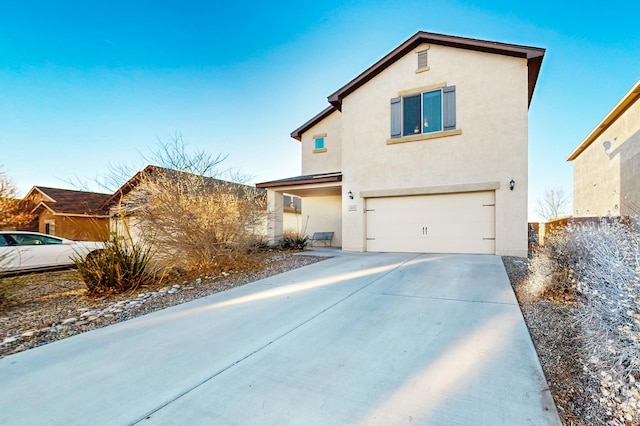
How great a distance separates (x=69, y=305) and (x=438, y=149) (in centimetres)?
1055

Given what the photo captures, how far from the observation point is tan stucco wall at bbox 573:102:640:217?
436 inches

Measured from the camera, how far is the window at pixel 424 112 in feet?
31.9

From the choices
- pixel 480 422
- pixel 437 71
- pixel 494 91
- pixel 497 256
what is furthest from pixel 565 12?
pixel 480 422

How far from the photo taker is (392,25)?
11062mm

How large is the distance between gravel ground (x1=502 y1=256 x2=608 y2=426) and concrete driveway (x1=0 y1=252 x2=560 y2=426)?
105mm

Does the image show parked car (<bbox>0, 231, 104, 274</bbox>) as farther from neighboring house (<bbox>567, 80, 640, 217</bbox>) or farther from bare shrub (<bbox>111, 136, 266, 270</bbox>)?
neighboring house (<bbox>567, 80, 640, 217</bbox>)

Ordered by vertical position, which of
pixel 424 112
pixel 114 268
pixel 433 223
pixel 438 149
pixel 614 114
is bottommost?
pixel 114 268

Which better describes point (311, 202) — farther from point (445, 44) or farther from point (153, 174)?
point (445, 44)

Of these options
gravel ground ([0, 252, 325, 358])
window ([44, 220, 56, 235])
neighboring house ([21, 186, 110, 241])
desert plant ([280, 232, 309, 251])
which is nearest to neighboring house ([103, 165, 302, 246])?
gravel ground ([0, 252, 325, 358])

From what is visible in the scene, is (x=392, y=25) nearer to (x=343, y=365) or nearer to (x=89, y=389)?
(x=343, y=365)

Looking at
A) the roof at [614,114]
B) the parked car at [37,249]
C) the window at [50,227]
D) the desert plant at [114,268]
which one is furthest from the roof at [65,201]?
the roof at [614,114]

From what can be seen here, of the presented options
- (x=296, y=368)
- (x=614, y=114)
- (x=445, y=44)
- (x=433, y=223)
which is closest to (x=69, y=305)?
(x=296, y=368)

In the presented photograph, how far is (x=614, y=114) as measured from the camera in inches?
Result: 501

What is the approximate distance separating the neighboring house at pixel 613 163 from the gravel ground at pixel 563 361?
7.73m
